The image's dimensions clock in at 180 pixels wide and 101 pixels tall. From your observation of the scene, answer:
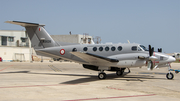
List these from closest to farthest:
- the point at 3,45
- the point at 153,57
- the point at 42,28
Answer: the point at 153,57
the point at 42,28
the point at 3,45

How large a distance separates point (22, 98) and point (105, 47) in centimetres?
1094

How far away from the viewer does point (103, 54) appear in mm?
18359

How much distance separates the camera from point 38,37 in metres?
21.2

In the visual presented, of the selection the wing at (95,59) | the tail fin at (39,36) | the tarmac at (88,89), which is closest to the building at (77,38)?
the tail fin at (39,36)

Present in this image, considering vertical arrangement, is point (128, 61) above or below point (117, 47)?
below

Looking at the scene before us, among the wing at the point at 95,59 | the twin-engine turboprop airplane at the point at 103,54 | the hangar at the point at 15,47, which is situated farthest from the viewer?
the hangar at the point at 15,47

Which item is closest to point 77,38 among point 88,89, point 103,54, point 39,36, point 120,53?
point 39,36

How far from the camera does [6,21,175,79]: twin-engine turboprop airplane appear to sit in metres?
16.4

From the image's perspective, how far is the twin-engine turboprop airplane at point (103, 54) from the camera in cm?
1639

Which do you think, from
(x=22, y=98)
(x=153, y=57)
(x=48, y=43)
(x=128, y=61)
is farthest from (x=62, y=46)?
(x=22, y=98)

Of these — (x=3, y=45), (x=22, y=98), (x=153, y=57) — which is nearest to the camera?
(x=22, y=98)

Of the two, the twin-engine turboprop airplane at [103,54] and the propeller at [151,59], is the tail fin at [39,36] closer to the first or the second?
the twin-engine turboprop airplane at [103,54]

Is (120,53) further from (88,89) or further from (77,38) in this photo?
(77,38)

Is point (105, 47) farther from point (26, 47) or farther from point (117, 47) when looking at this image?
point (26, 47)
